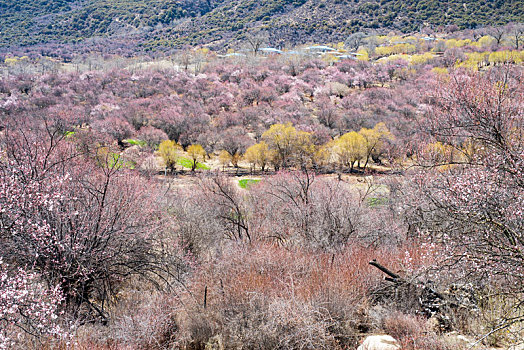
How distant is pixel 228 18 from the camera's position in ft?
354

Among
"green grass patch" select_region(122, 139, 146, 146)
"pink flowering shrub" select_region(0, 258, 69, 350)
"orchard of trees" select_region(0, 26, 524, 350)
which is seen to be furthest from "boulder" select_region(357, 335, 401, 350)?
"green grass patch" select_region(122, 139, 146, 146)

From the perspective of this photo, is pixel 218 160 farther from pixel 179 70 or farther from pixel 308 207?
pixel 179 70

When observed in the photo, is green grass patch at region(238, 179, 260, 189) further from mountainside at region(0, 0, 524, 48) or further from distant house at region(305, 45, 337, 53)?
mountainside at region(0, 0, 524, 48)

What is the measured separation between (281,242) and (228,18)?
11104 cm

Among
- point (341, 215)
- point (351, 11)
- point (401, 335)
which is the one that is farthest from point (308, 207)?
point (351, 11)

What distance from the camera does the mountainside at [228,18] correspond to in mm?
87250

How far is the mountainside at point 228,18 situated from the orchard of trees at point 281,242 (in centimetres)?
7372

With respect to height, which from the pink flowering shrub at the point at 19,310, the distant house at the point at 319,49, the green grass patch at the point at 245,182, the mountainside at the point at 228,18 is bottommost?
the green grass patch at the point at 245,182

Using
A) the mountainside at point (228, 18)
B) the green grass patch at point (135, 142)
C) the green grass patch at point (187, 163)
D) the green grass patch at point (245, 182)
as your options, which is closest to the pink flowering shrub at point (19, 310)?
the green grass patch at point (245, 182)

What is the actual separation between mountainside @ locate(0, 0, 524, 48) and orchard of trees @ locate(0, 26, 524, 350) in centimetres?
7372

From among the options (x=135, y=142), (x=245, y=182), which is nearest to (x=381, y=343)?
(x=245, y=182)

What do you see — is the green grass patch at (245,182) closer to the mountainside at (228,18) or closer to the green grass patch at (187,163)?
the green grass patch at (187,163)

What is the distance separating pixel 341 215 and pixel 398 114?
26727 millimetres

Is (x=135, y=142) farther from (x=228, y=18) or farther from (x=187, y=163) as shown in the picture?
(x=228, y=18)
